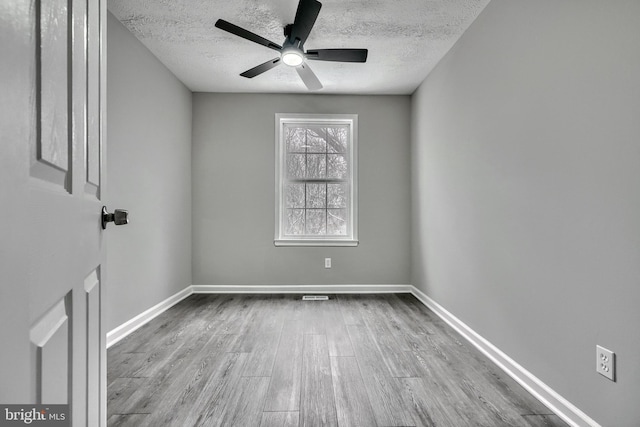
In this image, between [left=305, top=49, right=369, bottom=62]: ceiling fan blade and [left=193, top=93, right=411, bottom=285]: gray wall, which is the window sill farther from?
[left=305, top=49, right=369, bottom=62]: ceiling fan blade

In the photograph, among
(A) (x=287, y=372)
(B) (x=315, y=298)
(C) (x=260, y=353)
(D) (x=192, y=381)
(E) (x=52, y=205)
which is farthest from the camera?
(B) (x=315, y=298)

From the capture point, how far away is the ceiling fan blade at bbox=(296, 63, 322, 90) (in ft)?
9.05

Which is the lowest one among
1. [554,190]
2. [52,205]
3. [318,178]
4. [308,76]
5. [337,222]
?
[337,222]

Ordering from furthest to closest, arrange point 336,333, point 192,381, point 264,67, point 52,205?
point 264,67
point 336,333
point 192,381
point 52,205

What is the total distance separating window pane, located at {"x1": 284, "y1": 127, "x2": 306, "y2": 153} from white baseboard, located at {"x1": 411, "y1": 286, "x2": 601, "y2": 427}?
2.65m

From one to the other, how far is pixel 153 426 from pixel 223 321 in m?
1.52

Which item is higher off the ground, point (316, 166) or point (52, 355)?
point (316, 166)

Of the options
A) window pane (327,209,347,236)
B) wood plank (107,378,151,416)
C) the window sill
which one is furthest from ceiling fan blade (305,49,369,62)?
wood plank (107,378,151,416)

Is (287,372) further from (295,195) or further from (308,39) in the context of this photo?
(308,39)

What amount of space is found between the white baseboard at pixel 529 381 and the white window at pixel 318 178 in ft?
6.15

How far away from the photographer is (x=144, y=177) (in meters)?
2.94

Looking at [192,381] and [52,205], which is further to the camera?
[192,381]

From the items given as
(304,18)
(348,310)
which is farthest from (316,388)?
(304,18)

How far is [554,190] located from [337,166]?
9.20 ft
